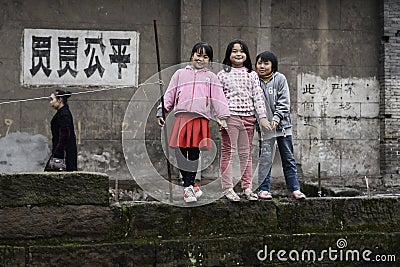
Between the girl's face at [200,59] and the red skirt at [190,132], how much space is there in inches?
19.5

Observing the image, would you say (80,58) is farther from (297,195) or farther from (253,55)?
(297,195)

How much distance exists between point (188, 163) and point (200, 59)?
100 centimetres

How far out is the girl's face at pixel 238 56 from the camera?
5.50 metres

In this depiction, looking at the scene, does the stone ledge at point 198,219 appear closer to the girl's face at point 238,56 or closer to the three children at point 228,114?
the three children at point 228,114

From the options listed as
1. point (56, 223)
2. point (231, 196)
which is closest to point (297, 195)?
point (231, 196)

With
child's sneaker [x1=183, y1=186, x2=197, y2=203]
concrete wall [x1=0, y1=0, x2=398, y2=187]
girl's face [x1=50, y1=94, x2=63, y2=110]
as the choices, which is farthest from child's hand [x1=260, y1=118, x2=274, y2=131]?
concrete wall [x1=0, y1=0, x2=398, y2=187]

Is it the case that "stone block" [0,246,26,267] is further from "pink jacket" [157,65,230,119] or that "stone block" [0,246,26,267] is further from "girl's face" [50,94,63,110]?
"girl's face" [50,94,63,110]

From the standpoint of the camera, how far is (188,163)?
5328 mm

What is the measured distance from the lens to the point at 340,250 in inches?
210

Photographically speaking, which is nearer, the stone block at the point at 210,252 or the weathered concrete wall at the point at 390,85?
the stone block at the point at 210,252

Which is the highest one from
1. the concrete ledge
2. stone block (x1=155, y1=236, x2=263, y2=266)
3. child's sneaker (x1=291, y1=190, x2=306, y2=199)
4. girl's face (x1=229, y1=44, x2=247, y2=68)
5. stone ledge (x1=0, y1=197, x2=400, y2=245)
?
girl's face (x1=229, y1=44, x2=247, y2=68)

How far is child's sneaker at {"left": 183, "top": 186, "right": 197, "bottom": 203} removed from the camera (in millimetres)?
5160

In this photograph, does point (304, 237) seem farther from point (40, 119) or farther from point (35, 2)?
point (35, 2)


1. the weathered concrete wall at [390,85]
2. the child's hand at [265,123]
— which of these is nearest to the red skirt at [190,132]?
the child's hand at [265,123]
